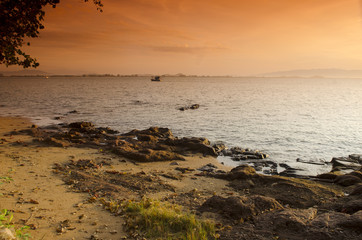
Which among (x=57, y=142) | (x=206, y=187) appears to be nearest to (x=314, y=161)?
(x=206, y=187)

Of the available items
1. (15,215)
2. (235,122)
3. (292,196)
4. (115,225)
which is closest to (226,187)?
(292,196)

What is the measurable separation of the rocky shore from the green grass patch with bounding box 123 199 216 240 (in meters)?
0.19

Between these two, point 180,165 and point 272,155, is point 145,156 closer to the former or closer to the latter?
point 180,165

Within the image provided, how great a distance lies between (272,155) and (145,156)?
9.39 meters

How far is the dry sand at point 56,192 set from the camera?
6.77m

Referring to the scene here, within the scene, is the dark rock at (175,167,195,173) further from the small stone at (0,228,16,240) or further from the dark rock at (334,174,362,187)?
the small stone at (0,228,16,240)

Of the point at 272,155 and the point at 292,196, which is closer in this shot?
the point at 292,196

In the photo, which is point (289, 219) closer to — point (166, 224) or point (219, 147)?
point (166, 224)

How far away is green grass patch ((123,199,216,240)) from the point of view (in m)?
6.33

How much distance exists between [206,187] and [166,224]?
4439 mm

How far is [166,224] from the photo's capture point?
6863 millimetres

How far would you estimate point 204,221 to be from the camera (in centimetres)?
688

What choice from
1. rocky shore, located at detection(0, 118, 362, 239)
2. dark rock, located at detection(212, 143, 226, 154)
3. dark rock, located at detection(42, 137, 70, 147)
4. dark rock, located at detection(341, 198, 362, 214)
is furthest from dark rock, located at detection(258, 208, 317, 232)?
dark rock, located at detection(42, 137, 70, 147)

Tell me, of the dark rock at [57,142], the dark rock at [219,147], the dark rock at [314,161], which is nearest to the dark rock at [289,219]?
the dark rock at [314,161]
